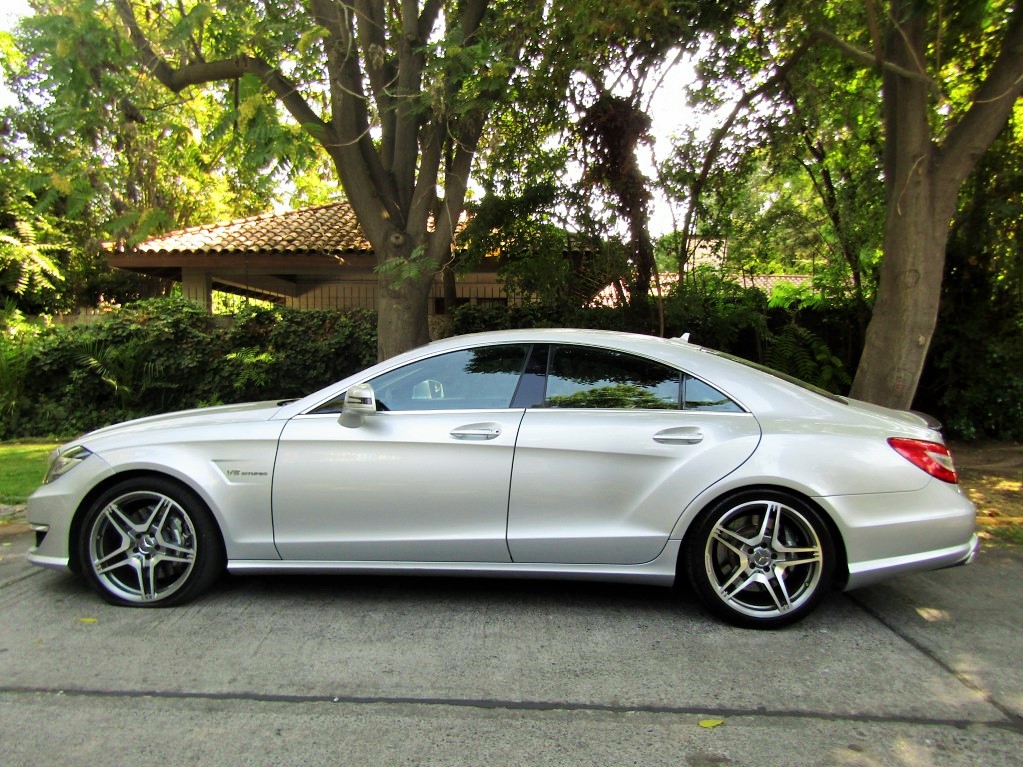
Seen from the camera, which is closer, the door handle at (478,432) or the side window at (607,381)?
the door handle at (478,432)

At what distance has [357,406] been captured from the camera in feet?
12.3

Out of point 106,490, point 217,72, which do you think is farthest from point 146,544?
point 217,72

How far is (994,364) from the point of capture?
8.84 m

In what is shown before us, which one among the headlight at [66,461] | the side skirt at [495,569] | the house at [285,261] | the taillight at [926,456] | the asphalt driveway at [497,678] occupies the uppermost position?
the house at [285,261]

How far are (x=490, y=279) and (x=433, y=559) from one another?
415 inches

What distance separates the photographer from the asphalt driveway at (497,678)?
8.64 feet

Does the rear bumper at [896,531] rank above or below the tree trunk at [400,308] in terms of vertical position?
below

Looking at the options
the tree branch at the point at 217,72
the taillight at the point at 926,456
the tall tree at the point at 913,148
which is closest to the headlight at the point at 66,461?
the taillight at the point at 926,456

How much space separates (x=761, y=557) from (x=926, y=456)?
3.26 ft

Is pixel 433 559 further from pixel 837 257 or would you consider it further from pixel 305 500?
pixel 837 257

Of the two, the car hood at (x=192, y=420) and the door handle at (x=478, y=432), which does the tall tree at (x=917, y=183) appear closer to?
the door handle at (x=478, y=432)

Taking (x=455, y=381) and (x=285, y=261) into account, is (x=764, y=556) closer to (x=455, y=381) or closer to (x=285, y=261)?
(x=455, y=381)

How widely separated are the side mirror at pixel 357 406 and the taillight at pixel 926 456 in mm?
2705

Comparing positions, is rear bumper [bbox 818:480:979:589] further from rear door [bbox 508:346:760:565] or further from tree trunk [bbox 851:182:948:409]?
tree trunk [bbox 851:182:948:409]
